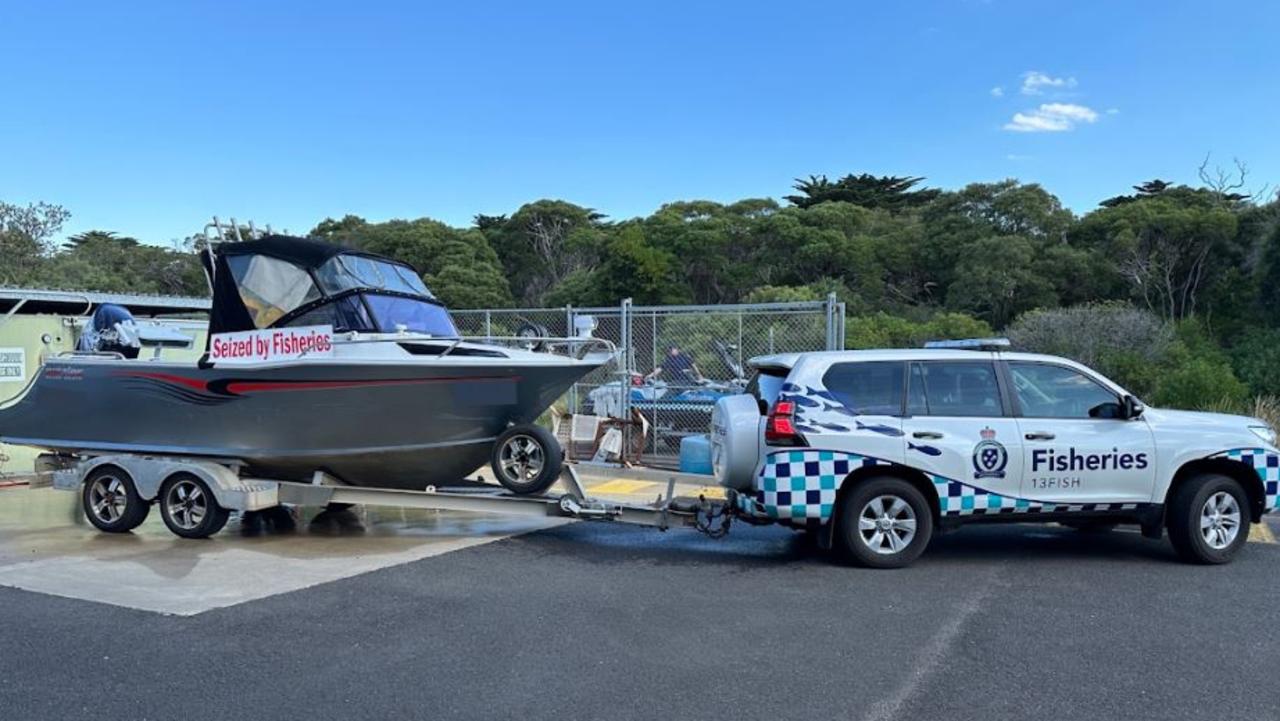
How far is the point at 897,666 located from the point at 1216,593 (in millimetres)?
2920

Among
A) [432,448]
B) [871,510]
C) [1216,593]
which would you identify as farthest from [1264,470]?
[432,448]

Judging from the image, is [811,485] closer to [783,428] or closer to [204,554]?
[783,428]

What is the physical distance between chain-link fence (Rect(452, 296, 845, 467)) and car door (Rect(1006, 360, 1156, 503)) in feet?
12.7

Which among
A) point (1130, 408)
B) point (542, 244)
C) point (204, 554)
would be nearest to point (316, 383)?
point (204, 554)

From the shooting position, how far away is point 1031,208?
37.3 m

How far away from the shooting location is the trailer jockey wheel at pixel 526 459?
8203 millimetres

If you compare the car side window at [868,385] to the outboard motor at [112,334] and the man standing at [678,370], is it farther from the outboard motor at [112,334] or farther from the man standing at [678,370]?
the outboard motor at [112,334]

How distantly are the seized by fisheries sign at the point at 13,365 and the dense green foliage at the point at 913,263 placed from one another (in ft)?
45.9

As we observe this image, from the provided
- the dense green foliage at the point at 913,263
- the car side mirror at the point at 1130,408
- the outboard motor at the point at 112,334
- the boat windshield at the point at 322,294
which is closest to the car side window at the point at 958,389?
the car side mirror at the point at 1130,408

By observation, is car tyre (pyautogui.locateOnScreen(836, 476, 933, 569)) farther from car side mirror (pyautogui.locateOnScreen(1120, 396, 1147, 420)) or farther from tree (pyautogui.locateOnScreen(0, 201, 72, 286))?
tree (pyautogui.locateOnScreen(0, 201, 72, 286))

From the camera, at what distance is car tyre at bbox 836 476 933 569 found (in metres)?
6.95

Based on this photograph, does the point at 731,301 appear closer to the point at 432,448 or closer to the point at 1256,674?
the point at 432,448

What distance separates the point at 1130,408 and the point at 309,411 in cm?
660

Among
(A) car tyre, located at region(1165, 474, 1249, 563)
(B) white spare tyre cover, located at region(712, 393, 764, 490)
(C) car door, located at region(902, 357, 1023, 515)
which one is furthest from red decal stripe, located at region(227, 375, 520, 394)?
(A) car tyre, located at region(1165, 474, 1249, 563)
